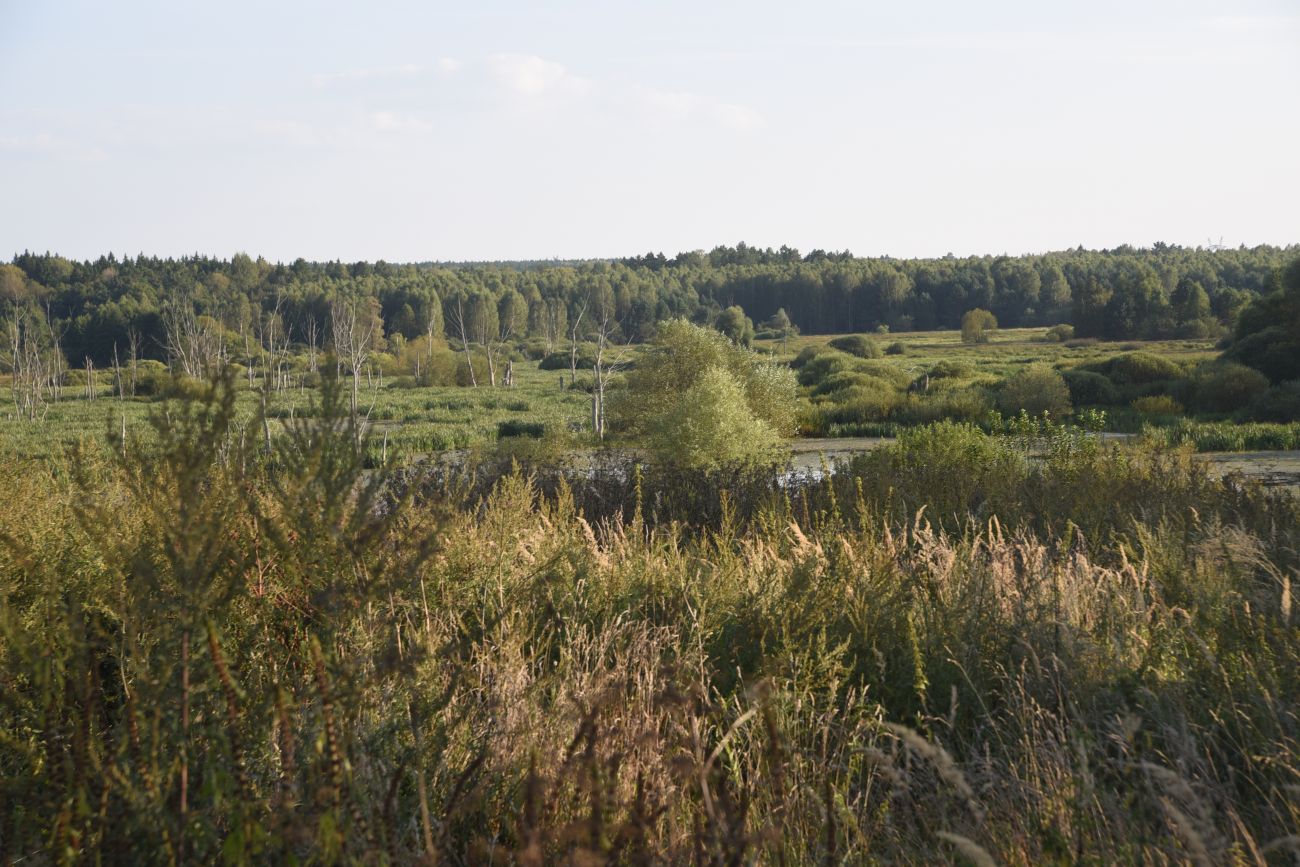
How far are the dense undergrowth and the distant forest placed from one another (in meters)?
71.1

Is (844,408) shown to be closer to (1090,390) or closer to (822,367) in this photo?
(1090,390)

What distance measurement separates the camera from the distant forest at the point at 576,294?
3351 inches

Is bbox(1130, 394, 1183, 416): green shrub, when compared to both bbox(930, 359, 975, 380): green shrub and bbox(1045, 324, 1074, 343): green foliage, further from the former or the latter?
bbox(1045, 324, 1074, 343): green foliage

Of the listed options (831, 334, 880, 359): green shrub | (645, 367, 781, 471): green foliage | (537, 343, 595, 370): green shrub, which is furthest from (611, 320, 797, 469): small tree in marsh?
(537, 343, 595, 370): green shrub

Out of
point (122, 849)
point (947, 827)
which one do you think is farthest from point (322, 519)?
point (947, 827)

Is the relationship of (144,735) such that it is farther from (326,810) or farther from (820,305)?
(820,305)

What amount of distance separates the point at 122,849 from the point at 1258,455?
26179 mm

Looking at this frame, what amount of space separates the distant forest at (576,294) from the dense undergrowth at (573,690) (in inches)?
2801

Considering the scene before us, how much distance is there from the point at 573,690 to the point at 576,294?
113454 millimetres

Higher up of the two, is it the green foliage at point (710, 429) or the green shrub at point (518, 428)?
the green foliage at point (710, 429)

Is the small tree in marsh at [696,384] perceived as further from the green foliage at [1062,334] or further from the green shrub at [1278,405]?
the green foliage at [1062,334]

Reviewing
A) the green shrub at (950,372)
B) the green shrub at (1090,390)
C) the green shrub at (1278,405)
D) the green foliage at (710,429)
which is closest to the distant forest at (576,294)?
the green shrub at (950,372)

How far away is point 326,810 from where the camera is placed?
174 cm

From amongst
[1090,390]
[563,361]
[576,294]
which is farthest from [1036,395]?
[576,294]
